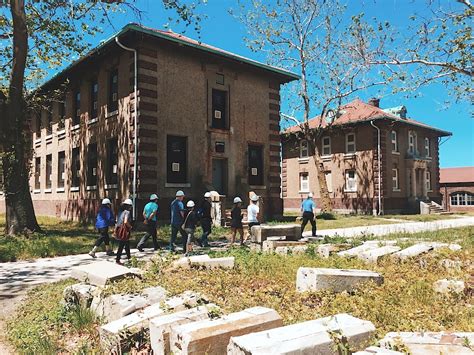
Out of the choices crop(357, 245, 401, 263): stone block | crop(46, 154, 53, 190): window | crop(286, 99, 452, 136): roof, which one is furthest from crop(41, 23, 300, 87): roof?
crop(357, 245, 401, 263): stone block

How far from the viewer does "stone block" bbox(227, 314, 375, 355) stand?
308cm

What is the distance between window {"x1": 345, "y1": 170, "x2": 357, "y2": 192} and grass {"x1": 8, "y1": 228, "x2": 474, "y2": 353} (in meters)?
24.5

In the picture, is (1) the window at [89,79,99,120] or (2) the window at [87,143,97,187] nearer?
(2) the window at [87,143,97,187]

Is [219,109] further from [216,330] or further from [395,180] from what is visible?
[395,180]

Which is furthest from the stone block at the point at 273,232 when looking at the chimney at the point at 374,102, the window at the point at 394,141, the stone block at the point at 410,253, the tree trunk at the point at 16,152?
the chimney at the point at 374,102

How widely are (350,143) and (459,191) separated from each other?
18069 mm

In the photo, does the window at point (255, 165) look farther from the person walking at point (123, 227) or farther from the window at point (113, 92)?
the person walking at point (123, 227)

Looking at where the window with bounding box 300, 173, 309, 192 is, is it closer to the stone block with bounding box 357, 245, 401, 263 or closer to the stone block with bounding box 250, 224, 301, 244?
the stone block with bounding box 250, 224, 301, 244

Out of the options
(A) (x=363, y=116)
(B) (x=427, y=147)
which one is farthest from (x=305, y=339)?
(B) (x=427, y=147)

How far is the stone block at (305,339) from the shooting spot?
3080mm

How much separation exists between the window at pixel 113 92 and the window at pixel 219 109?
→ 486 cm

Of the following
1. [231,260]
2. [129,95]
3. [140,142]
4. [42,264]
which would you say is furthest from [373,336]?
[129,95]

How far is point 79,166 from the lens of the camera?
22.5 meters

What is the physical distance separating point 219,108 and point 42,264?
41.2 feet
